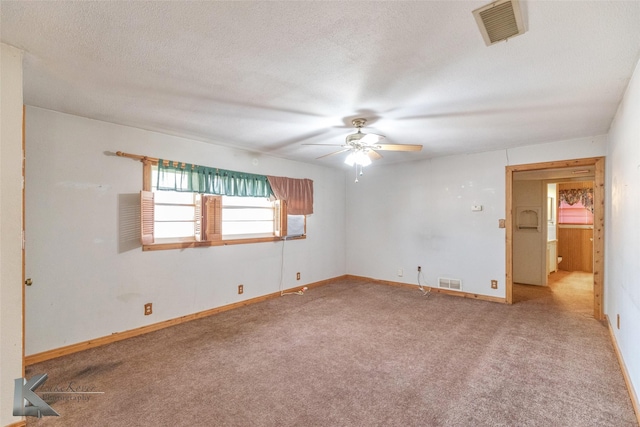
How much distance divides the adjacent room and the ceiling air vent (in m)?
0.01

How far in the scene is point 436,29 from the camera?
5.47ft

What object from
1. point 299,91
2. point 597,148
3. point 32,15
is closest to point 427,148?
point 597,148

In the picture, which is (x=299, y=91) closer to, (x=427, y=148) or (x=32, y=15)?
(x=32, y=15)

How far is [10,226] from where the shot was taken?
1849 millimetres

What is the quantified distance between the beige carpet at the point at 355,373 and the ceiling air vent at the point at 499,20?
2.37 meters

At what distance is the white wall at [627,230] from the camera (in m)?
2.03

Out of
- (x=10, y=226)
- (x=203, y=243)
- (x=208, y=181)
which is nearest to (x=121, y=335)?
(x=203, y=243)

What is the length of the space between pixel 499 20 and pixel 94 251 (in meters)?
3.92

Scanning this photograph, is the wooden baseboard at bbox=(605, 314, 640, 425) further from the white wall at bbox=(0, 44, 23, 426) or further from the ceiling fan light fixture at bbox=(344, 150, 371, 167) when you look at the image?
the white wall at bbox=(0, 44, 23, 426)

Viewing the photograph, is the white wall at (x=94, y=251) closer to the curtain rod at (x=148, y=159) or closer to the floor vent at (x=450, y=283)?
the curtain rod at (x=148, y=159)

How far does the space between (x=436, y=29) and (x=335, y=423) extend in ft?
8.05

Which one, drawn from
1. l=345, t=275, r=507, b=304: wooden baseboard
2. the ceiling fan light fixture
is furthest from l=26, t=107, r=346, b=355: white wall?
l=345, t=275, r=507, b=304: wooden baseboard

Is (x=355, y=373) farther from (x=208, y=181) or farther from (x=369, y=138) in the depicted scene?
(x=208, y=181)

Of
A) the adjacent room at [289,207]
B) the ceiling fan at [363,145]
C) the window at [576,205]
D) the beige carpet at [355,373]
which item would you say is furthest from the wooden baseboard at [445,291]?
the window at [576,205]
